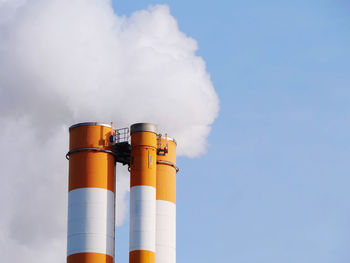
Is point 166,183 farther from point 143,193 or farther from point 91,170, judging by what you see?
point 91,170

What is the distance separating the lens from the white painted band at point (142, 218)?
8762 cm

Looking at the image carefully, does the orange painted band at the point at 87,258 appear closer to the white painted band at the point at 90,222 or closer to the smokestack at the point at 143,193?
the white painted band at the point at 90,222

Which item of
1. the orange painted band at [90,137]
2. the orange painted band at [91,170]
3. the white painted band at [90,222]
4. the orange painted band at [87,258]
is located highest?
the orange painted band at [90,137]

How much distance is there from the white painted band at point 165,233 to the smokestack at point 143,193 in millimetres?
3112

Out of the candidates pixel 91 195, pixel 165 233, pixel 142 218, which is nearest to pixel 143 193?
pixel 142 218

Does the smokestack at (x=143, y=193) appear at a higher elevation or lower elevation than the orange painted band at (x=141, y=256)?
higher

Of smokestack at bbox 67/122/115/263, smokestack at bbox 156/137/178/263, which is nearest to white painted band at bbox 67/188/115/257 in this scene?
smokestack at bbox 67/122/115/263

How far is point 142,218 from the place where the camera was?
88.4 meters

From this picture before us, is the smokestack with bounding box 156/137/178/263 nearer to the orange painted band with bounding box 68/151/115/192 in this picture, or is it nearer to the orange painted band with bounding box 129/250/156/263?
the orange painted band with bounding box 129/250/156/263

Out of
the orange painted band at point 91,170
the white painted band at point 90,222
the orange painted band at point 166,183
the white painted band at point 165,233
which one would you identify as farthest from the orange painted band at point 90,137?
the white painted band at point 165,233

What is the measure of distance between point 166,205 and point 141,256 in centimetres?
753

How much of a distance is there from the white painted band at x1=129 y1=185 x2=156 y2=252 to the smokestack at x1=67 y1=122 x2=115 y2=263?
1.77m

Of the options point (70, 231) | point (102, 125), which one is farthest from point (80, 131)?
point (70, 231)

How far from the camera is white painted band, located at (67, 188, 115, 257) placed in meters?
86.6
